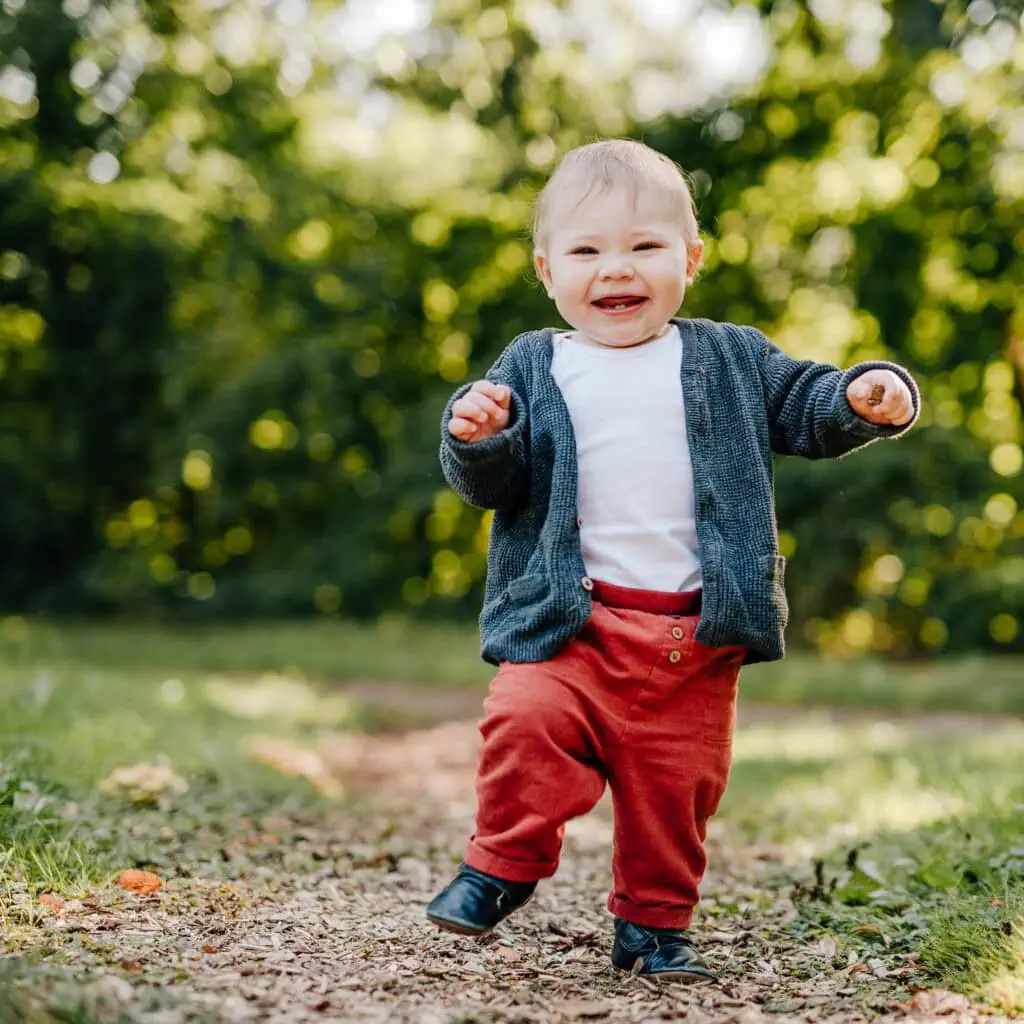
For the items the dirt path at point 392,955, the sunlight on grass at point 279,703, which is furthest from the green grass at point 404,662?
the dirt path at point 392,955

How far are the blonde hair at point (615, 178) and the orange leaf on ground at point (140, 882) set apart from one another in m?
1.88

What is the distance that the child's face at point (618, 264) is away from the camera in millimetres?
2881

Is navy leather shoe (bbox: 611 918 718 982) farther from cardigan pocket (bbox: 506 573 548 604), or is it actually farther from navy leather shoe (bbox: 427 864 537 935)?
cardigan pocket (bbox: 506 573 548 604)

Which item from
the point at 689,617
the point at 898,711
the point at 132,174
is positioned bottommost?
the point at 898,711

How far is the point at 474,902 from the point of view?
2.71 m

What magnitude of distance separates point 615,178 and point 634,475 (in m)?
0.66

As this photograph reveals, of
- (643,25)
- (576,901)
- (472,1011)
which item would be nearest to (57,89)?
(643,25)

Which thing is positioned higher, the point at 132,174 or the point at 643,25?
the point at 643,25

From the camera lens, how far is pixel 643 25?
598 inches

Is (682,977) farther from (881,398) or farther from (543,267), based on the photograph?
(543,267)

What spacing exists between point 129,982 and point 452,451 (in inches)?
48.3

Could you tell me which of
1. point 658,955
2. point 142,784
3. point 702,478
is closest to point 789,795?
point 142,784

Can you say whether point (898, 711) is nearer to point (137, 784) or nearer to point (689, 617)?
point (137, 784)

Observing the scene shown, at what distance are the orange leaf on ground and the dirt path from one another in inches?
1.7
